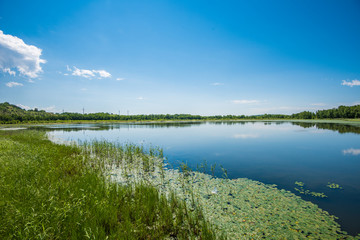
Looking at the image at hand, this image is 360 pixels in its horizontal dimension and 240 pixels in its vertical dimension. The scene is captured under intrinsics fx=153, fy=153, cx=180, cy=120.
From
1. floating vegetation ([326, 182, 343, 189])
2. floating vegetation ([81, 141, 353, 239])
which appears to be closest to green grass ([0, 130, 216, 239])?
floating vegetation ([81, 141, 353, 239])

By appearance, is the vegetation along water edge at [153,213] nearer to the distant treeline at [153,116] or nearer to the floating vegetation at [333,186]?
the floating vegetation at [333,186]

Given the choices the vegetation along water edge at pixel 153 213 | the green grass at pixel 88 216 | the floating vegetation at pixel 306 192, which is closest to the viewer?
the green grass at pixel 88 216

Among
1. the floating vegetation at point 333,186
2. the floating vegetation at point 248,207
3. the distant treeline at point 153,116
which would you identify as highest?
the distant treeline at point 153,116

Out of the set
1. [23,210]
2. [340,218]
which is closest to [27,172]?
[23,210]

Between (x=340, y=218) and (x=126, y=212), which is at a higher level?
(x=126, y=212)

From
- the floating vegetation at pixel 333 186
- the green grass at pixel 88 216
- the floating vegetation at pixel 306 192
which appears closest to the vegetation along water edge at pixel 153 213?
the green grass at pixel 88 216

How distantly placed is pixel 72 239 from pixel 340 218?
27.1 ft

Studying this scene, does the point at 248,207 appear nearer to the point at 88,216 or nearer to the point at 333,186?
the point at 88,216

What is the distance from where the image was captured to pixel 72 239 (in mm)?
3416

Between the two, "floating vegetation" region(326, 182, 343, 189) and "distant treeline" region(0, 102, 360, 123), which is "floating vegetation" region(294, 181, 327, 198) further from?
"distant treeline" region(0, 102, 360, 123)

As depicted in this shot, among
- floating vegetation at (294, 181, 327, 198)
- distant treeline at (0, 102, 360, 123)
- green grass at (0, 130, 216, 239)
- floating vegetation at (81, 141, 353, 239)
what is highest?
distant treeline at (0, 102, 360, 123)

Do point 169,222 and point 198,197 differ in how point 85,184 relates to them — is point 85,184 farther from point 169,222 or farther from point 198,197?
point 198,197

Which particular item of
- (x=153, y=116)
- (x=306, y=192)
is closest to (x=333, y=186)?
(x=306, y=192)

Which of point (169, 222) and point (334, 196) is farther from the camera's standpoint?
point (334, 196)
